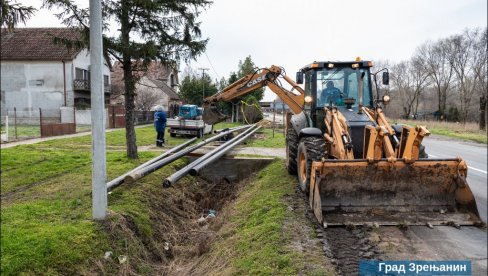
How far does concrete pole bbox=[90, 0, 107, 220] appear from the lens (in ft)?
18.8

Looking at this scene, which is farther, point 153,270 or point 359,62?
point 359,62

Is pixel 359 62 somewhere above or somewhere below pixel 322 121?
above

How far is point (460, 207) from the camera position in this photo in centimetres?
605

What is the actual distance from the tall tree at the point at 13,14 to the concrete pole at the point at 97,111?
3.04 metres

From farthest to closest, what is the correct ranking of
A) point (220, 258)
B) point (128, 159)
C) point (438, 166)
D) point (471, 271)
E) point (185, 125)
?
point (185, 125) < point (128, 159) < point (438, 166) < point (220, 258) < point (471, 271)

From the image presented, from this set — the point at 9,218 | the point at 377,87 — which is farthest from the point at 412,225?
the point at 9,218

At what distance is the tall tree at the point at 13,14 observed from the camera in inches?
298

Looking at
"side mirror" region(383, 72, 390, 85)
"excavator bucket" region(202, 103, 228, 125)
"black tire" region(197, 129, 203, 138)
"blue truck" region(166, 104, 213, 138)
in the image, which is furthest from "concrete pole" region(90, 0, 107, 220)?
"black tire" region(197, 129, 203, 138)

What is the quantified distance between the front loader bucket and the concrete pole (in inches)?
128

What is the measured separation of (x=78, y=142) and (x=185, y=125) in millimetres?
5213

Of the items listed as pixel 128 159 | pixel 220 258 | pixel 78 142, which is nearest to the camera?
pixel 220 258

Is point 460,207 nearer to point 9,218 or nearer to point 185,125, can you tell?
point 9,218

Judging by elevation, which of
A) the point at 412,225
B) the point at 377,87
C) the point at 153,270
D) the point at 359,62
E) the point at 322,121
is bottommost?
the point at 153,270

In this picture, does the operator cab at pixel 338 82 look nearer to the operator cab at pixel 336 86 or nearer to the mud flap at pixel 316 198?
the operator cab at pixel 336 86
